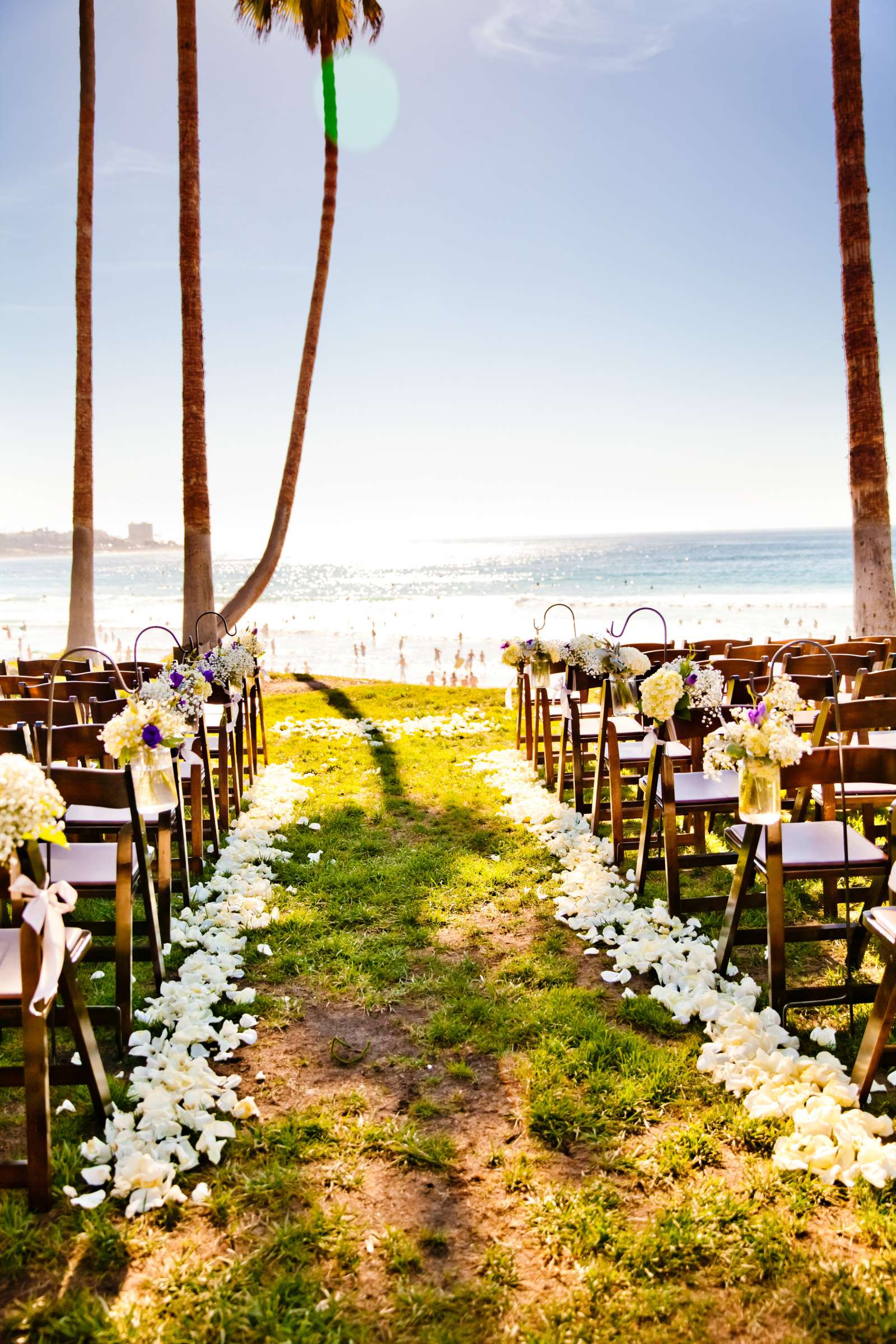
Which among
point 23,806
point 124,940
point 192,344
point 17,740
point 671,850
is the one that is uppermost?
point 192,344

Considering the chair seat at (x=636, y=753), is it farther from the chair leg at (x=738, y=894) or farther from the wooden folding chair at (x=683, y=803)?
the chair leg at (x=738, y=894)

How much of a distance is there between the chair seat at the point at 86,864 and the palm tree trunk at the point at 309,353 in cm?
917

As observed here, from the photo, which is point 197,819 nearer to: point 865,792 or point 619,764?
point 619,764

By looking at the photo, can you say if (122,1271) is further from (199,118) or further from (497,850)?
(199,118)

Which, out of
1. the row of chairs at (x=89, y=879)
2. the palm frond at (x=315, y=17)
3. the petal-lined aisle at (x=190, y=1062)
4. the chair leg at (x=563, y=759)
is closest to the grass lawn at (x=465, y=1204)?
the petal-lined aisle at (x=190, y=1062)

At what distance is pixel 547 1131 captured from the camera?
9.61ft

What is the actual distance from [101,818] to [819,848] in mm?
3691

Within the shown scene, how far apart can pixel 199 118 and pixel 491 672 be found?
1114 centimetres

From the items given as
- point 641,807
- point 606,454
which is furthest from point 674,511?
point 641,807

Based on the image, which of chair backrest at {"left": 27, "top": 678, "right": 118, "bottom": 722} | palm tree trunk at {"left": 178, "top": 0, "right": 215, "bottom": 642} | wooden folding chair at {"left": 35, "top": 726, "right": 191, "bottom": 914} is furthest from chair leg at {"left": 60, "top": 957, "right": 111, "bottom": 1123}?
palm tree trunk at {"left": 178, "top": 0, "right": 215, "bottom": 642}

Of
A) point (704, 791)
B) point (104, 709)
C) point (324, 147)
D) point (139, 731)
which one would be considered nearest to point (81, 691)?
point (104, 709)

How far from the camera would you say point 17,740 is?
3914 mm

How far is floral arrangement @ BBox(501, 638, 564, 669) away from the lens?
761cm

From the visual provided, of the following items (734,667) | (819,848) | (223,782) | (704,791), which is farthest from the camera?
(223,782)
